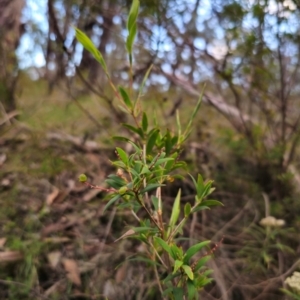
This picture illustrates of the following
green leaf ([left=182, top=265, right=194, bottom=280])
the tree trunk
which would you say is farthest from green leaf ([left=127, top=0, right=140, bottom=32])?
the tree trunk

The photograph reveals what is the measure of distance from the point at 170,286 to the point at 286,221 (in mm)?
1244

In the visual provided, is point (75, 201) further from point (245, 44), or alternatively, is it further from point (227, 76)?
point (245, 44)

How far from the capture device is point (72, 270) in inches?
70.3

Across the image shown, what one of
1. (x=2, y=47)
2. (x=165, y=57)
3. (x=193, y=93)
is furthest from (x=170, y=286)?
(x=2, y=47)

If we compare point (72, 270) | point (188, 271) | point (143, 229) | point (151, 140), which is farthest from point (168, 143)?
point (72, 270)

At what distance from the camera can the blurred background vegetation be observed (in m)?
1.77

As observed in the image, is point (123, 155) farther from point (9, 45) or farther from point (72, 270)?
point (9, 45)

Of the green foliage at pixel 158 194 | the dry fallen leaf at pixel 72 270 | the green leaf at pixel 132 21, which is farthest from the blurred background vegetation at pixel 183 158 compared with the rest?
the green leaf at pixel 132 21

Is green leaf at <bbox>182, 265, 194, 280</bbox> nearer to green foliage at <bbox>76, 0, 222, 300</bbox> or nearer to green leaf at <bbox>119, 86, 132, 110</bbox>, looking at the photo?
green foliage at <bbox>76, 0, 222, 300</bbox>

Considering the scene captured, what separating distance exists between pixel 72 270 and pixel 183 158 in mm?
1062

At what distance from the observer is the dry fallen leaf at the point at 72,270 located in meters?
1.73

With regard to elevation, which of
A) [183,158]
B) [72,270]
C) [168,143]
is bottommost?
[72,270]

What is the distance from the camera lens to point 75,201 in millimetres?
2221

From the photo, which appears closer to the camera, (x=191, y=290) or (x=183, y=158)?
(x=191, y=290)
